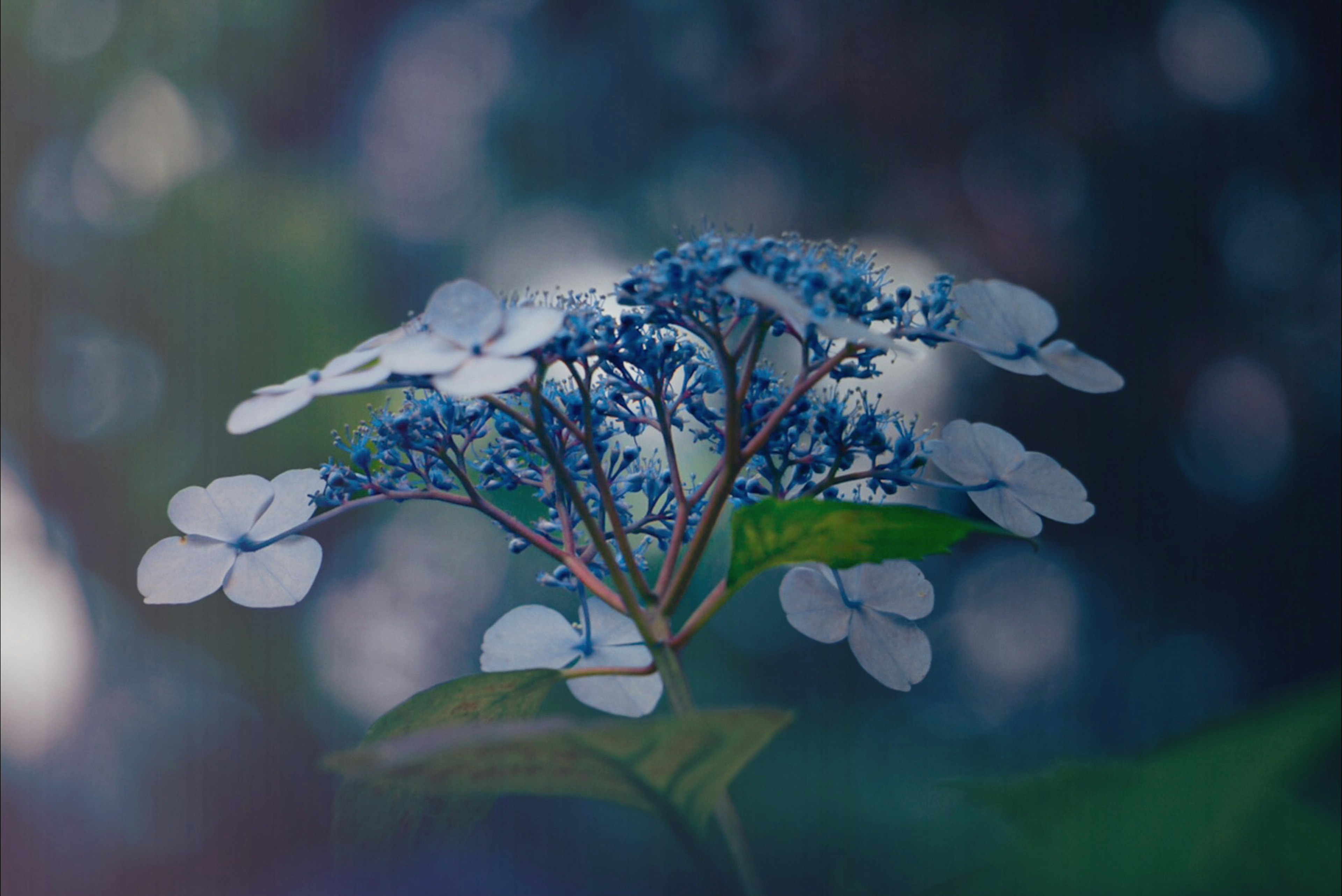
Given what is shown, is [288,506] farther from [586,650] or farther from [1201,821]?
[1201,821]

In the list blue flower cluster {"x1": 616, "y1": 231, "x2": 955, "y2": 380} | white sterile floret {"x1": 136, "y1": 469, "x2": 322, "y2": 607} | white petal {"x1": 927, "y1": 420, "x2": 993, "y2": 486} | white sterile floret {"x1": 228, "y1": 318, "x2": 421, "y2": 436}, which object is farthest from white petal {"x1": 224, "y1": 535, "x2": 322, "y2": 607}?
white petal {"x1": 927, "y1": 420, "x2": 993, "y2": 486}

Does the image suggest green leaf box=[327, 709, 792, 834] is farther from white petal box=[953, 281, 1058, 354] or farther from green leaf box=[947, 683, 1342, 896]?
white petal box=[953, 281, 1058, 354]

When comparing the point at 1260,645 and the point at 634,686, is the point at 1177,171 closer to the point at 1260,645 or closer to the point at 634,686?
the point at 1260,645

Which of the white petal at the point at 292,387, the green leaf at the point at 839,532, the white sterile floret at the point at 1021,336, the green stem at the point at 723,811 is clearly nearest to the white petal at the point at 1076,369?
the white sterile floret at the point at 1021,336

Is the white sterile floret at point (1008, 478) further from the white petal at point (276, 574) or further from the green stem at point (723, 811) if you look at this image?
the white petal at point (276, 574)

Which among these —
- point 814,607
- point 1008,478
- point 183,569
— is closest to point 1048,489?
point 1008,478

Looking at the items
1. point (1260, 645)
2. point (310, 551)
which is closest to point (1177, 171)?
point (1260, 645)
